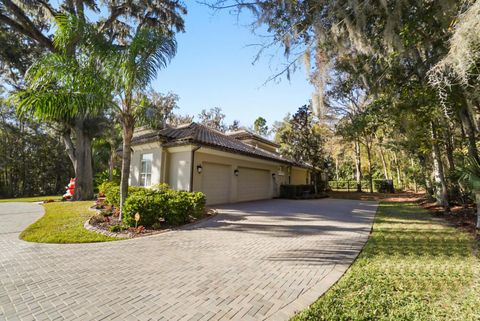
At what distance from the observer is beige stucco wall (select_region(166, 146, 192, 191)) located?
35.9ft

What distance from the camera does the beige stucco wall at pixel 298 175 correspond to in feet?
71.4

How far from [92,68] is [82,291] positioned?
6.06 m

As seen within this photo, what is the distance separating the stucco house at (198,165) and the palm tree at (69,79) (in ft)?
14.3

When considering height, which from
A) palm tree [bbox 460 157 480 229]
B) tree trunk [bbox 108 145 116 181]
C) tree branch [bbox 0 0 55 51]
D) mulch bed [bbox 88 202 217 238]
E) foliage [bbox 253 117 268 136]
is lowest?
mulch bed [bbox 88 202 217 238]

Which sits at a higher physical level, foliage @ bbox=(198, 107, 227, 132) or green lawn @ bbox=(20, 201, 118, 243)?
foliage @ bbox=(198, 107, 227, 132)

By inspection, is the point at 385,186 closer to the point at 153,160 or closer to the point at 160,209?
the point at 153,160

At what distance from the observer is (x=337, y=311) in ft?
8.84

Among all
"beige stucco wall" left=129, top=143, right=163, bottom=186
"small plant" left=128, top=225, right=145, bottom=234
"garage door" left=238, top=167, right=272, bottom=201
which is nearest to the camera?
"small plant" left=128, top=225, right=145, bottom=234

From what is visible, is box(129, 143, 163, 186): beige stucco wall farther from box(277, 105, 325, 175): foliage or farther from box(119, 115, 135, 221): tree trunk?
box(277, 105, 325, 175): foliage

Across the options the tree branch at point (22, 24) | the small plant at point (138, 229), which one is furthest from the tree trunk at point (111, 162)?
the small plant at point (138, 229)

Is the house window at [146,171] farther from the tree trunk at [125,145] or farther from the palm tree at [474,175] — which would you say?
the palm tree at [474,175]

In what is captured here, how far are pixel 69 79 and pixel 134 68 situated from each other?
1687 mm

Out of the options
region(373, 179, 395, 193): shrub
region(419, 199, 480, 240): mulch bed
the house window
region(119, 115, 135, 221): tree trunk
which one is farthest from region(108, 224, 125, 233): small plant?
region(373, 179, 395, 193): shrub

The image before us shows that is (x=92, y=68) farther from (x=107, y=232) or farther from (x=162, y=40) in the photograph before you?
(x=107, y=232)
